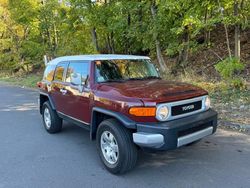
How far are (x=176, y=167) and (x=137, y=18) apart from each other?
32.5 ft

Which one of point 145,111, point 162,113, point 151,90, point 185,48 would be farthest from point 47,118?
point 185,48

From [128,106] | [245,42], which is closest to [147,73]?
[128,106]

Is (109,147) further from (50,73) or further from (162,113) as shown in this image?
(50,73)

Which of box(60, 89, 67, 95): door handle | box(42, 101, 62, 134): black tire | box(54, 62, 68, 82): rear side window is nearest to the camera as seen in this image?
box(60, 89, 67, 95): door handle

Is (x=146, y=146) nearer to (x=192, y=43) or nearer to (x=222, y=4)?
(x=222, y=4)

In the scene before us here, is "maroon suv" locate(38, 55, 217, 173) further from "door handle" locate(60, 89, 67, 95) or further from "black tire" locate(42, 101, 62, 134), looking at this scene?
"black tire" locate(42, 101, 62, 134)

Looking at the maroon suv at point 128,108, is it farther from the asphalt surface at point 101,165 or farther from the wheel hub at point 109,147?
the asphalt surface at point 101,165

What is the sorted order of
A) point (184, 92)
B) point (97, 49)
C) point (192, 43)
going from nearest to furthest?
1. point (184, 92)
2. point (192, 43)
3. point (97, 49)

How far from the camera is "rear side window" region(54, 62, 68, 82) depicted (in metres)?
5.77

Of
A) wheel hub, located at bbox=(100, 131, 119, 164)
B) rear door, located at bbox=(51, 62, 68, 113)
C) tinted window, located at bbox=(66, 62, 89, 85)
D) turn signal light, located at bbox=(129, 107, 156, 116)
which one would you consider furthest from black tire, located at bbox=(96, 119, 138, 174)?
rear door, located at bbox=(51, 62, 68, 113)

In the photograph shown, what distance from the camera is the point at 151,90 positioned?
410 centimetres

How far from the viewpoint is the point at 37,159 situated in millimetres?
4809

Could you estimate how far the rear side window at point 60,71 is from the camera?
577 cm

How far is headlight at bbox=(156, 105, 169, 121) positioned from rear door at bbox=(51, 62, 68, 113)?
241 cm
